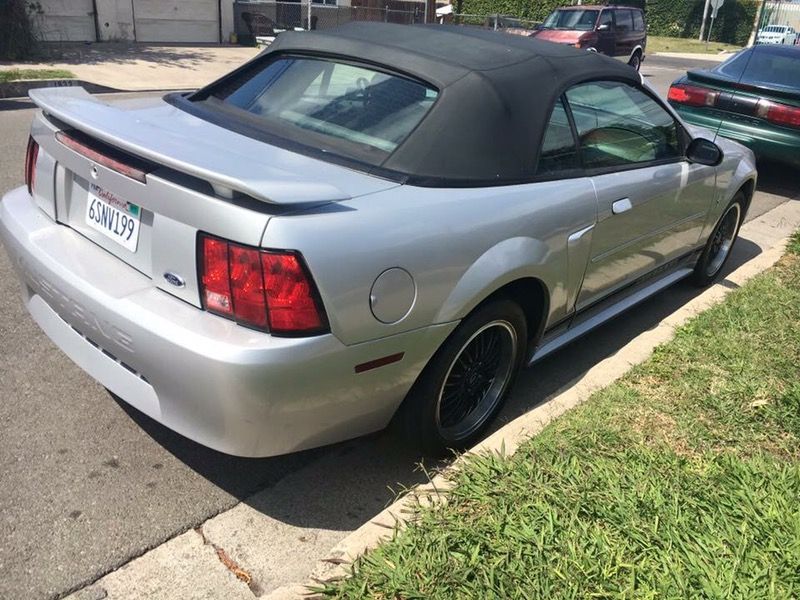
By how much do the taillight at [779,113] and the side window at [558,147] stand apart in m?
5.87

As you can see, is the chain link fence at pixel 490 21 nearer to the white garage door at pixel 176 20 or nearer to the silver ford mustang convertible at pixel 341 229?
the white garage door at pixel 176 20

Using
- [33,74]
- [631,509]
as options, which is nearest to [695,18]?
[33,74]

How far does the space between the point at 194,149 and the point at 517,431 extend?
1673mm

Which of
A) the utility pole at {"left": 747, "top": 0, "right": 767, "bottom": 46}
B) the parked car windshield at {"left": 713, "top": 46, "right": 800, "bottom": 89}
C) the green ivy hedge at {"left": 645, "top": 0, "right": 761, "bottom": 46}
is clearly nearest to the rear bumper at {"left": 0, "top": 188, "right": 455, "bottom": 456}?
the parked car windshield at {"left": 713, "top": 46, "right": 800, "bottom": 89}

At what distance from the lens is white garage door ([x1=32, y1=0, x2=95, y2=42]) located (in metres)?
17.8

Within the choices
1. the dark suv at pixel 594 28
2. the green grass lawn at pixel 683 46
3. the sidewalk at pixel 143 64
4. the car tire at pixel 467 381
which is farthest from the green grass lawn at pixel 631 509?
the green grass lawn at pixel 683 46

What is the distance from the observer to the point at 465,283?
2.72m

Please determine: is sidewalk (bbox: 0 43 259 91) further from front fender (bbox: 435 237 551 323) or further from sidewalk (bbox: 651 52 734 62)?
sidewalk (bbox: 651 52 734 62)

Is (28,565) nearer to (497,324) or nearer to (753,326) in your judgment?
(497,324)

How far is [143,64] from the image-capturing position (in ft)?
51.3

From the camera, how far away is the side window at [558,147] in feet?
10.5

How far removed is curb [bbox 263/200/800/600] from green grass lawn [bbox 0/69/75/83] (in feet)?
35.7

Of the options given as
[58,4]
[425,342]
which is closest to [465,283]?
[425,342]

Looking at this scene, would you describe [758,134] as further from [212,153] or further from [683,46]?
[683,46]
